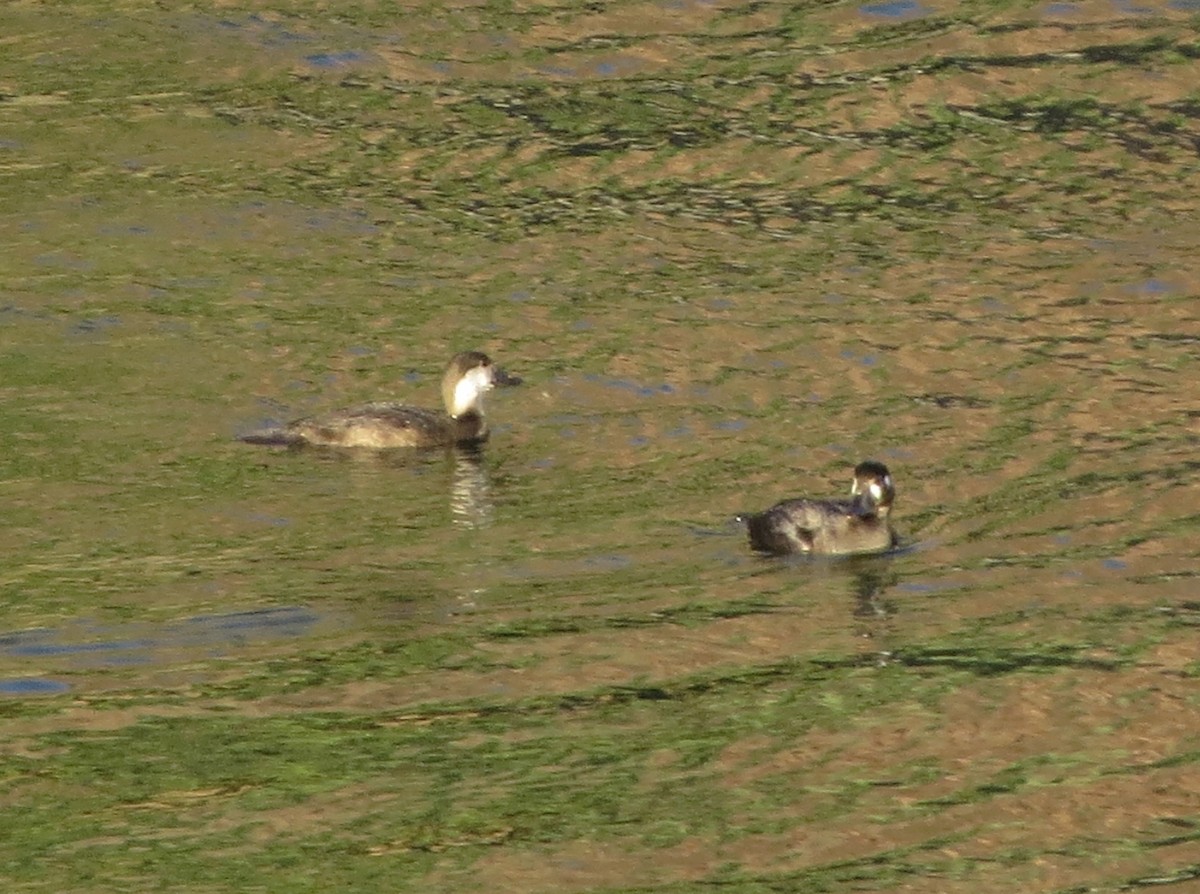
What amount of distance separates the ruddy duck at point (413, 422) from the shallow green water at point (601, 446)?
0.17 m

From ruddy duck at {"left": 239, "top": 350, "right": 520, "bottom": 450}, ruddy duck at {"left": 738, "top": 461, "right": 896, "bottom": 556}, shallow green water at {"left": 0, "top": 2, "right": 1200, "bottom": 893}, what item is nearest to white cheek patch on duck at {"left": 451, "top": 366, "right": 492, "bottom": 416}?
ruddy duck at {"left": 239, "top": 350, "right": 520, "bottom": 450}

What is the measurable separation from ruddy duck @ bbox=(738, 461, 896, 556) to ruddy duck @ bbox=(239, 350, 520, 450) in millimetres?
2432

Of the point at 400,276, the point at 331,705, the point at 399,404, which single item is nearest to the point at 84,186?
the point at 400,276

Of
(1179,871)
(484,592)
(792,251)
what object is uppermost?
(792,251)

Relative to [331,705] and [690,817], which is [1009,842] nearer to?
[690,817]

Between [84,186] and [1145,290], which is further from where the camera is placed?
[84,186]

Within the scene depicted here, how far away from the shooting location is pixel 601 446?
43.9 feet

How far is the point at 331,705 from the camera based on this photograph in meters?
9.66

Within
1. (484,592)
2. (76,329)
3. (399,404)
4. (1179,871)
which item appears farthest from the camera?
(76,329)

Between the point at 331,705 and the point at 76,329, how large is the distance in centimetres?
594

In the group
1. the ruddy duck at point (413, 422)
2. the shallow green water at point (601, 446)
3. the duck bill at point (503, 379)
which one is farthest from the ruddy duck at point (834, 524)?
the duck bill at point (503, 379)

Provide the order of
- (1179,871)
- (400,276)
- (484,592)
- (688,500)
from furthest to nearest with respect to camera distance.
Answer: (400,276)
(688,500)
(484,592)
(1179,871)

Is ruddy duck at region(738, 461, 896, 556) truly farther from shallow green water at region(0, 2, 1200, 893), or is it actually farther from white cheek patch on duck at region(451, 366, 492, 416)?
white cheek patch on duck at region(451, 366, 492, 416)

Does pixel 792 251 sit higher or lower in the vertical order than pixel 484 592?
higher
